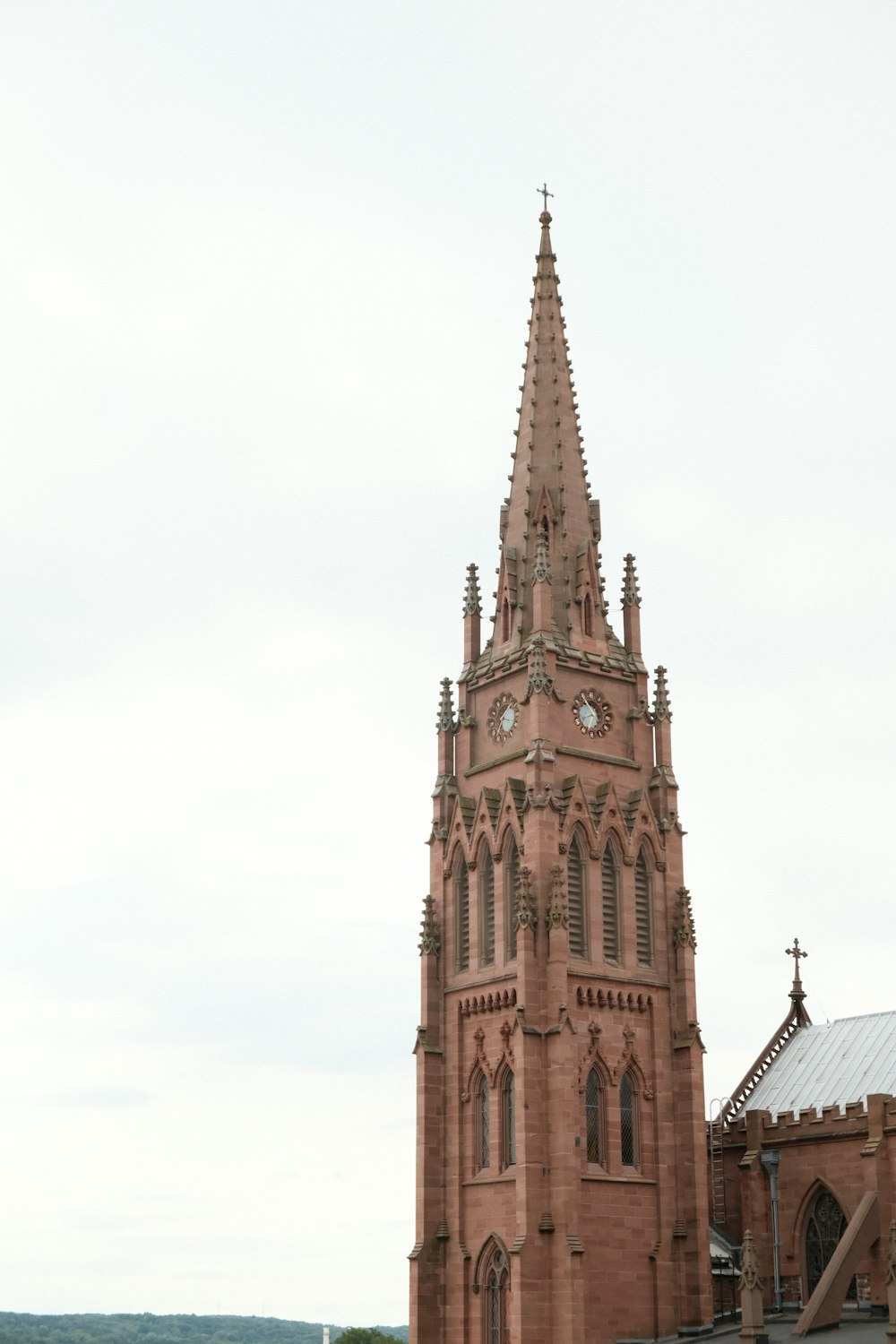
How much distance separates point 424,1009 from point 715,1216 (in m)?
14.3

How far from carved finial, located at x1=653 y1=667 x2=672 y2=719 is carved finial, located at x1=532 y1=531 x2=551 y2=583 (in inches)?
237

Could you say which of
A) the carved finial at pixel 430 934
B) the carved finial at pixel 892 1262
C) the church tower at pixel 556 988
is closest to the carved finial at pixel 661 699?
the church tower at pixel 556 988

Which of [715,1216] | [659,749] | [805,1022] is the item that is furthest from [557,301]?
[715,1216]

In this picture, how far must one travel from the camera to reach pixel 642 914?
65188 millimetres

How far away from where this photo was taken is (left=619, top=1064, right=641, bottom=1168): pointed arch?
61625 millimetres

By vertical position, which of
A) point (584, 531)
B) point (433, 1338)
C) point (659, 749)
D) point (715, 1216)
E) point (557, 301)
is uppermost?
point (557, 301)

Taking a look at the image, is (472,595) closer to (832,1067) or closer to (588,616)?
(588,616)

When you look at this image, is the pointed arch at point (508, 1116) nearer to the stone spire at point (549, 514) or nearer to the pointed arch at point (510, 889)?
the pointed arch at point (510, 889)

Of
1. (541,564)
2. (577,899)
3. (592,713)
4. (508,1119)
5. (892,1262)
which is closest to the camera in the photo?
(892,1262)

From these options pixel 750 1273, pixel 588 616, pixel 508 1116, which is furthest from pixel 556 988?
pixel 588 616

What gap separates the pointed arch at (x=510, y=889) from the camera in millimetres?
62750

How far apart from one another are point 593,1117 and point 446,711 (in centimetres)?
1726

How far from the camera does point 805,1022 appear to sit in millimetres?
73375

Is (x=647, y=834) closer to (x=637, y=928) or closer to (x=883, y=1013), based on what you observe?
(x=637, y=928)
